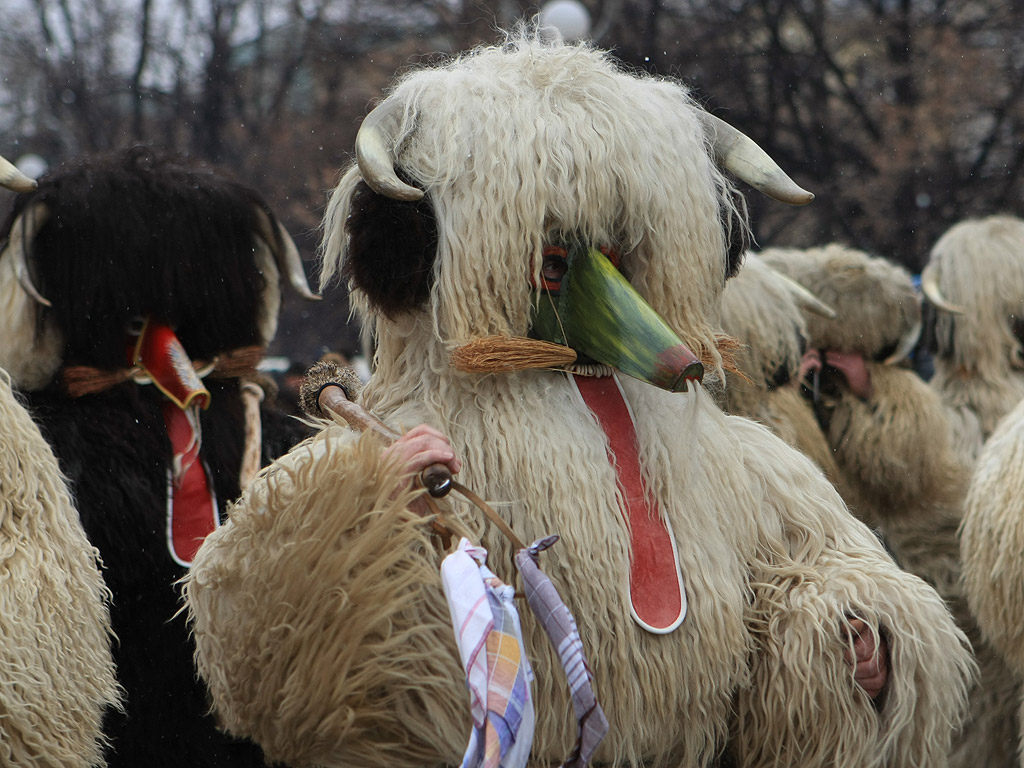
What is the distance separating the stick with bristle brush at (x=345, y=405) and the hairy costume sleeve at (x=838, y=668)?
68 centimetres

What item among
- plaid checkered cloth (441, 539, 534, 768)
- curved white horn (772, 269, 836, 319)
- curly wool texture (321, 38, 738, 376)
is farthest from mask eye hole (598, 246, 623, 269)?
curved white horn (772, 269, 836, 319)

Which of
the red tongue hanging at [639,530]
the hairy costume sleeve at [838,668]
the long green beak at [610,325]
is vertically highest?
the long green beak at [610,325]

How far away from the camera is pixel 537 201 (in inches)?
88.4

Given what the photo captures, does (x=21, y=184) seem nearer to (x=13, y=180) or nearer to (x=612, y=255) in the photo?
(x=13, y=180)

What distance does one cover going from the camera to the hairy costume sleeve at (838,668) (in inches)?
88.1

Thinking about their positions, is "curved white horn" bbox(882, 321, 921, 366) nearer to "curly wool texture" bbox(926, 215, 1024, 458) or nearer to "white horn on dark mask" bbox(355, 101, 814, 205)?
"curly wool texture" bbox(926, 215, 1024, 458)

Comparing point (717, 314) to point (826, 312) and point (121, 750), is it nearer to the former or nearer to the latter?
point (121, 750)

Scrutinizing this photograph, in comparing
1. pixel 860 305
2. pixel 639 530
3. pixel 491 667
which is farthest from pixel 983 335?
pixel 491 667

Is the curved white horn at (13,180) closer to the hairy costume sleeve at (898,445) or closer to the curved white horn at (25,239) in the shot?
the curved white horn at (25,239)

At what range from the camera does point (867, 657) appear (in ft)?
7.36

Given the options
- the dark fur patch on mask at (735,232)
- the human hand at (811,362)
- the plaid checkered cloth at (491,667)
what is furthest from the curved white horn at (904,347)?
the plaid checkered cloth at (491,667)

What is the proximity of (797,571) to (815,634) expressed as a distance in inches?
5.6

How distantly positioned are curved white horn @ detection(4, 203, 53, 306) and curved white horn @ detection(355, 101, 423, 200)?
1264 millimetres

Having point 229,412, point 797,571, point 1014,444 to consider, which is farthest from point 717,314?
point 229,412
